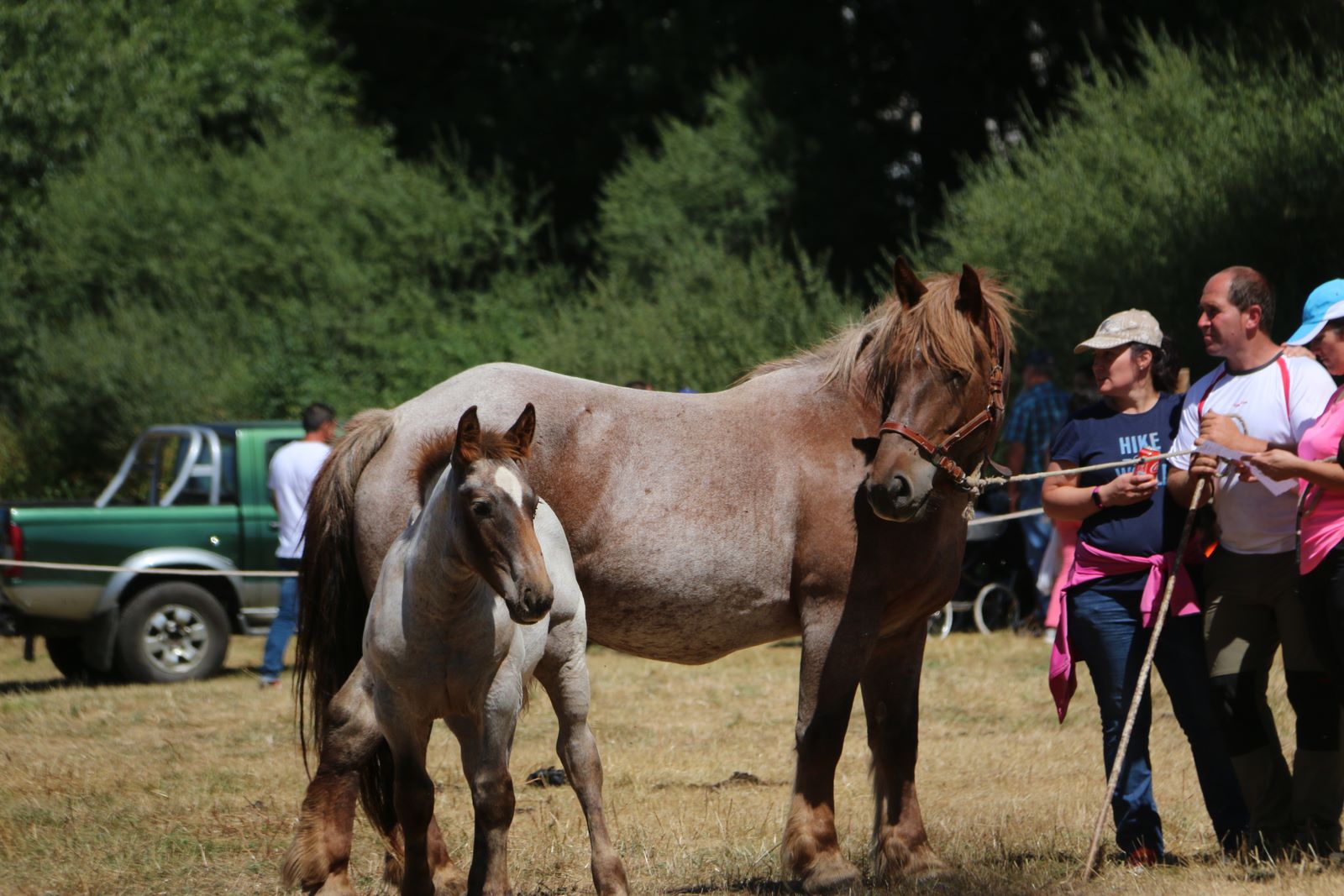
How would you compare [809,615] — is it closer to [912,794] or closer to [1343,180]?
[912,794]

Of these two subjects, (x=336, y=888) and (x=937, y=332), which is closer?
(x=336, y=888)

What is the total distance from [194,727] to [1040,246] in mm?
10666

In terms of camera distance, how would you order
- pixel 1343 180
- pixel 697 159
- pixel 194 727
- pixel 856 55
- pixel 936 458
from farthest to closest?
pixel 856 55 → pixel 697 159 → pixel 1343 180 → pixel 194 727 → pixel 936 458

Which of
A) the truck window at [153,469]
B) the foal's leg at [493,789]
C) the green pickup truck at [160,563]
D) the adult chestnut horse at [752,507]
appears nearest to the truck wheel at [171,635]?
the green pickup truck at [160,563]

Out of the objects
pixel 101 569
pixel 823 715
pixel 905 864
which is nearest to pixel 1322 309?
pixel 823 715

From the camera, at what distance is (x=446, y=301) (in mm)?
26766

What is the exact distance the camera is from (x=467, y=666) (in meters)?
4.18

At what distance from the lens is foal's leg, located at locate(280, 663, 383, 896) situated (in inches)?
176

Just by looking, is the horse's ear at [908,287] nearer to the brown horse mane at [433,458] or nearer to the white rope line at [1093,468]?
the white rope line at [1093,468]

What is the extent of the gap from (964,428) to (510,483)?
70.8 inches

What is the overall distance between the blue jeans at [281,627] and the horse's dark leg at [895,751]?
603cm

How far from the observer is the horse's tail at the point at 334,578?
4969 mm

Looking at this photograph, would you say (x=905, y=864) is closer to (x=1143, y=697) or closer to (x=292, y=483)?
(x=1143, y=697)

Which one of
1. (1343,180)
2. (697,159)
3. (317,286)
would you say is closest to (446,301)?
(317,286)
